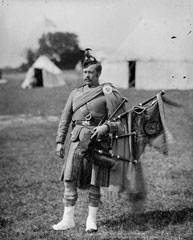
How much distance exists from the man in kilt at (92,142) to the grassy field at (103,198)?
0.35m

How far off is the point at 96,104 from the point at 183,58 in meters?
10.2

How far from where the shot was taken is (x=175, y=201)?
16.3ft

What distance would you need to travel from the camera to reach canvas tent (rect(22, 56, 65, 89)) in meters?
21.7

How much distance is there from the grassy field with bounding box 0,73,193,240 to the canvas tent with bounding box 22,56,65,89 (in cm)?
1251

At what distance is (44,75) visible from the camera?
71.9ft

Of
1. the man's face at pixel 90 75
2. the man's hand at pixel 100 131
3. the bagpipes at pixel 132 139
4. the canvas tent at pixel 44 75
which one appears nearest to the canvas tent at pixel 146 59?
the canvas tent at pixel 44 75

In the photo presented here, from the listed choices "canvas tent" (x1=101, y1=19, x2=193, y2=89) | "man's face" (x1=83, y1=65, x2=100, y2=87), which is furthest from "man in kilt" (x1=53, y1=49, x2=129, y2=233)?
"canvas tent" (x1=101, y1=19, x2=193, y2=89)

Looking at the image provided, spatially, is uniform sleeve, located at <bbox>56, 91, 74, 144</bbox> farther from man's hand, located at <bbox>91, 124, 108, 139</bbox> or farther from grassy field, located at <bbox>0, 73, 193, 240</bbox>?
grassy field, located at <bbox>0, 73, 193, 240</bbox>

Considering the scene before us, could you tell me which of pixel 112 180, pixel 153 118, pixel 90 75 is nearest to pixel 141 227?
pixel 112 180

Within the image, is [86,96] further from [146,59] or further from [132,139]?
[146,59]

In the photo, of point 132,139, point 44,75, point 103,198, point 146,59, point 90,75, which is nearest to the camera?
point 90,75

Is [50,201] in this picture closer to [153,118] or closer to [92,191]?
[92,191]

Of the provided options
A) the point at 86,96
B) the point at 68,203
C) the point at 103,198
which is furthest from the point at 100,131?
the point at 103,198

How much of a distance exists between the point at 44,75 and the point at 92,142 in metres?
18.4
